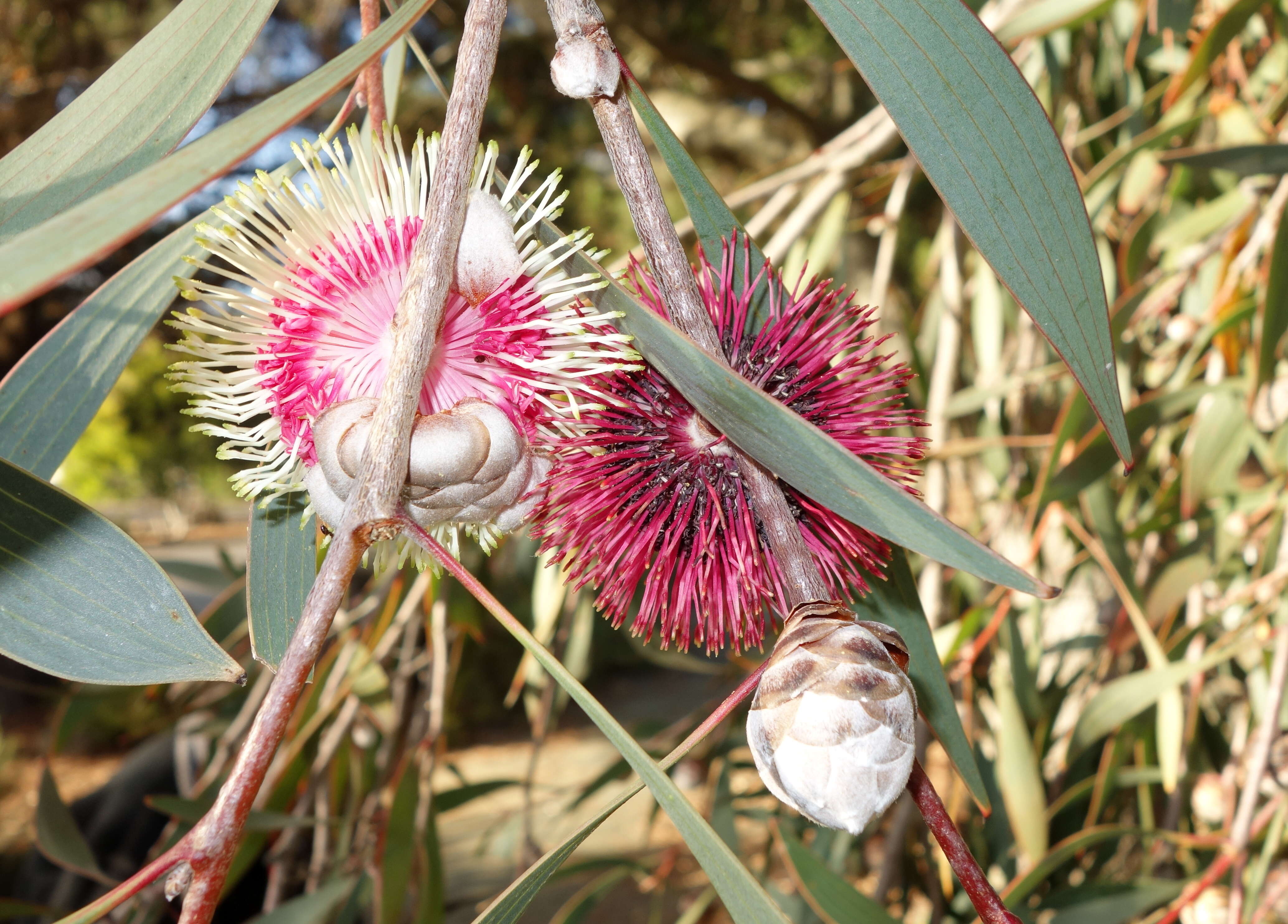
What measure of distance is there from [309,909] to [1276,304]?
0.85 meters

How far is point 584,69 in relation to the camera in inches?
10.3

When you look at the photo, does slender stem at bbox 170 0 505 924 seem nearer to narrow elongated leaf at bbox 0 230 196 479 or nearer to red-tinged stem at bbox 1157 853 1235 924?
narrow elongated leaf at bbox 0 230 196 479

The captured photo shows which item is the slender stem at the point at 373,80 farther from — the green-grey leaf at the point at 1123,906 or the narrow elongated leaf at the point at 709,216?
the green-grey leaf at the point at 1123,906

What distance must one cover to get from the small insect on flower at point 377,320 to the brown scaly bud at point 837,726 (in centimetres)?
10

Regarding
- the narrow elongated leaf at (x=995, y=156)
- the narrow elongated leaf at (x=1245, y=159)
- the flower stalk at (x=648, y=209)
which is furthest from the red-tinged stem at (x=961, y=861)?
the narrow elongated leaf at (x=1245, y=159)

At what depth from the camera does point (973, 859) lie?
9.3 inches

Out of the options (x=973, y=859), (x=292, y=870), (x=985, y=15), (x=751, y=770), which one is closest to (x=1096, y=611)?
(x=751, y=770)

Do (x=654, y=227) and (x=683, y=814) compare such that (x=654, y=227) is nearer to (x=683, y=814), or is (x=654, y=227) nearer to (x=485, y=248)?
(x=485, y=248)

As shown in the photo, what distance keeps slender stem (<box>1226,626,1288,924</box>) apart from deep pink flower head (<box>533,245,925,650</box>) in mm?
425

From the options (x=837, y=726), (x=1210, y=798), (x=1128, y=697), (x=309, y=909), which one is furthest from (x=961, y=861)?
(x=1210, y=798)

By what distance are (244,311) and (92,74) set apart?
2094 mm

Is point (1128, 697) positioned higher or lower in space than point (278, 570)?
lower

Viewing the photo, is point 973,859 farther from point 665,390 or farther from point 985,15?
point 985,15

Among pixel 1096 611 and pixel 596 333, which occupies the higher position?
pixel 596 333
